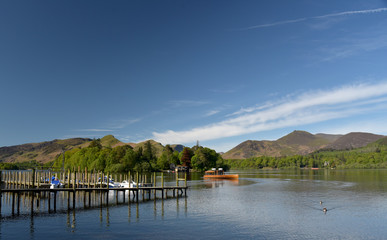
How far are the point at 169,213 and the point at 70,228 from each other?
14.0 metres

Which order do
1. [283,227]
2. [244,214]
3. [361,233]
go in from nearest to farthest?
1. [361,233]
2. [283,227]
3. [244,214]

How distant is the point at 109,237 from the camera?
29.5 metres

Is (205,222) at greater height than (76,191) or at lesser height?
greater

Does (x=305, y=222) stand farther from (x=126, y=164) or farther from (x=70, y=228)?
(x=126, y=164)

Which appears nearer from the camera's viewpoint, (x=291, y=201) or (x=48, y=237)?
(x=48, y=237)

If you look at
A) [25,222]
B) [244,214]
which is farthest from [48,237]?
[244,214]

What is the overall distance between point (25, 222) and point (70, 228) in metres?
7.79

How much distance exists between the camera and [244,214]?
4147 centimetres

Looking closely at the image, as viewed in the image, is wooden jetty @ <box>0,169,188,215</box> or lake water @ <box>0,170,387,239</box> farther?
wooden jetty @ <box>0,169,188,215</box>

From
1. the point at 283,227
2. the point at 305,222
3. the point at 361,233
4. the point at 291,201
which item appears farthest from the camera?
the point at 291,201

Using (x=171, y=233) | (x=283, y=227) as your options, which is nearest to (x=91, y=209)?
(x=171, y=233)

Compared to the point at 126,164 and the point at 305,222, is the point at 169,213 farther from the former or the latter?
the point at 126,164

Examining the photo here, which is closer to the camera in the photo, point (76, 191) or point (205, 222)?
point (205, 222)

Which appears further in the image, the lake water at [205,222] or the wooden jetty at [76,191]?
the wooden jetty at [76,191]
